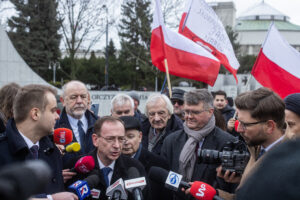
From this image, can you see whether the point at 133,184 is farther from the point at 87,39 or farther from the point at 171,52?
the point at 87,39

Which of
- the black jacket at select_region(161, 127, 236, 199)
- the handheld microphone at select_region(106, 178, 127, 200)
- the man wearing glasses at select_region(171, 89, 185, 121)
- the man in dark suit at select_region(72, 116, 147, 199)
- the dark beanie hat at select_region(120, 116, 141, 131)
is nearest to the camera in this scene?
the handheld microphone at select_region(106, 178, 127, 200)

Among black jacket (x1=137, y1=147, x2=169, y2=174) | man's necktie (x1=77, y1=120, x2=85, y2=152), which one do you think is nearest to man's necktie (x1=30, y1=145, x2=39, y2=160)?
black jacket (x1=137, y1=147, x2=169, y2=174)

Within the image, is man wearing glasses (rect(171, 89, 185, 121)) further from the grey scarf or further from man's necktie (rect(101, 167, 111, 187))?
man's necktie (rect(101, 167, 111, 187))

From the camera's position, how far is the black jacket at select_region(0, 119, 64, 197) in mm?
2325

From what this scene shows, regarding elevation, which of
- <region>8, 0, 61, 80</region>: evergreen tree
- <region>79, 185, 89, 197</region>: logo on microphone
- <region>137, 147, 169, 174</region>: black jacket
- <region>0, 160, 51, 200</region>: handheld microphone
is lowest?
<region>137, 147, 169, 174</region>: black jacket

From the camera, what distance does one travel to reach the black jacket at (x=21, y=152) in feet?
7.63

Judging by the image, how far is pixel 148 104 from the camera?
4527 millimetres

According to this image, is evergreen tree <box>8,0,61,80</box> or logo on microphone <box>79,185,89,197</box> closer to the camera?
logo on microphone <box>79,185,89,197</box>

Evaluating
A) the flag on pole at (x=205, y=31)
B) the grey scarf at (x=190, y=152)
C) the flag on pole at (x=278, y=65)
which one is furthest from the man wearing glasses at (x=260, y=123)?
the flag on pole at (x=205, y=31)

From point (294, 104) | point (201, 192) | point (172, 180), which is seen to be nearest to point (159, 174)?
point (172, 180)

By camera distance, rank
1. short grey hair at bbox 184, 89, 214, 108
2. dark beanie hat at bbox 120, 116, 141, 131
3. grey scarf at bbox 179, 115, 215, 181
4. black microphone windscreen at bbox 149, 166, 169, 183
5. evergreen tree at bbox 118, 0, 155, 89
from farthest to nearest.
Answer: evergreen tree at bbox 118, 0, 155, 89
dark beanie hat at bbox 120, 116, 141, 131
short grey hair at bbox 184, 89, 214, 108
grey scarf at bbox 179, 115, 215, 181
black microphone windscreen at bbox 149, 166, 169, 183

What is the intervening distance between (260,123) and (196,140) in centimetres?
88

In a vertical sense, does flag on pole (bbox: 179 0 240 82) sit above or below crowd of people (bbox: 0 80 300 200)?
above

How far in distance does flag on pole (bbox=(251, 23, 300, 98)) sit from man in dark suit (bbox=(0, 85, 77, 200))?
3.54 metres
